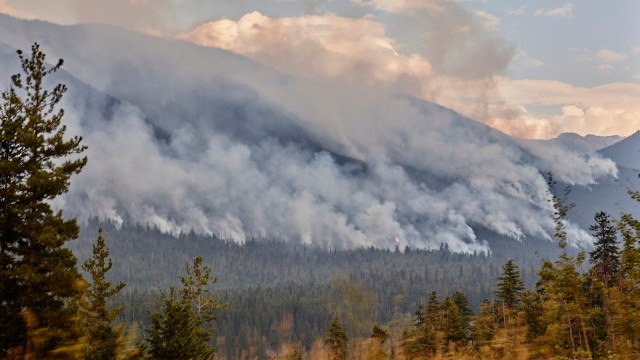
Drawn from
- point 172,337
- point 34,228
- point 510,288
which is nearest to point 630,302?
point 34,228

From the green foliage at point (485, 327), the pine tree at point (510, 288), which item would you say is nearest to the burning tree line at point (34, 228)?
the green foliage at point (485, 327)

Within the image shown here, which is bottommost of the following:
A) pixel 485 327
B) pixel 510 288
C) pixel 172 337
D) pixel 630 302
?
pixel 172 337

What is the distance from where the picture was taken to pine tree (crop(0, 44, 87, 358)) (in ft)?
46.6

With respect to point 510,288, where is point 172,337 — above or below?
below

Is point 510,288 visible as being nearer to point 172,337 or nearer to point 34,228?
point 172,337

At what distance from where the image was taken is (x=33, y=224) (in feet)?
49.9

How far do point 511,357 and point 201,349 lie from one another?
1157 inches

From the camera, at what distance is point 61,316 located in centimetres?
1333

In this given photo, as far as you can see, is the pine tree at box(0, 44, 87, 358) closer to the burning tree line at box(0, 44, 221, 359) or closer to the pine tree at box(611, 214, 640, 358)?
the burning tree line at box(0, 44, 221, 359)

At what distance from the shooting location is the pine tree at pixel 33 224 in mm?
14219

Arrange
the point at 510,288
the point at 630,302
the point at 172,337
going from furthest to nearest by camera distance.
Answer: the point at 510,288 < the point at 172,337 < the point at 630,302

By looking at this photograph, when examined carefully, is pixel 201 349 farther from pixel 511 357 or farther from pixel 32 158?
pixel 511 357

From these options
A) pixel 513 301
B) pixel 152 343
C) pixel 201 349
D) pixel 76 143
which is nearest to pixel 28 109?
pixel 76 143

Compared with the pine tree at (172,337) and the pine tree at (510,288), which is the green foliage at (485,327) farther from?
the pine tree at (510,288)
